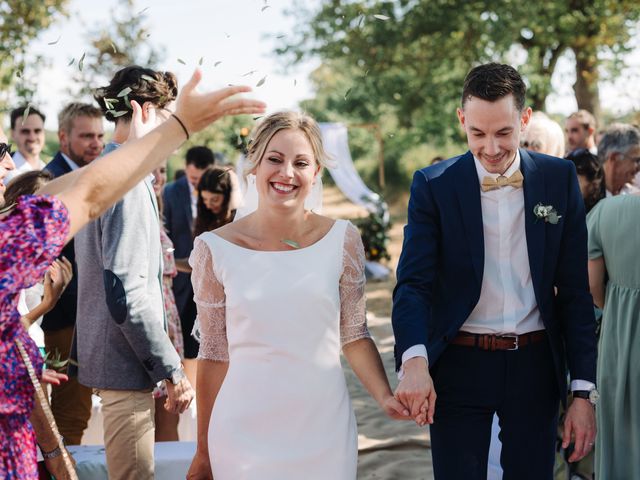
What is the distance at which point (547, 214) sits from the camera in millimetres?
2979

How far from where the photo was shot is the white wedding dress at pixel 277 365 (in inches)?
111

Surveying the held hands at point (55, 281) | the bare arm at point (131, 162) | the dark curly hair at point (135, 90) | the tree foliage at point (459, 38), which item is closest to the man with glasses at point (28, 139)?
the held hands at point (55, 281)

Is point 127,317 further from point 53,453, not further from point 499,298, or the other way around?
point 499,298

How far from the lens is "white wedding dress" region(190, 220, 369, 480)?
2.81 m

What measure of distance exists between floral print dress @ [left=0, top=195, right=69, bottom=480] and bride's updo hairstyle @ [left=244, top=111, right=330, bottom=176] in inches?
46.1

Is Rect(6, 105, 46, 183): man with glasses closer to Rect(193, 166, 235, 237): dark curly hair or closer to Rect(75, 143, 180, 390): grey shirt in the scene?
Rect(193, 166, 235, 237): dark curly hair

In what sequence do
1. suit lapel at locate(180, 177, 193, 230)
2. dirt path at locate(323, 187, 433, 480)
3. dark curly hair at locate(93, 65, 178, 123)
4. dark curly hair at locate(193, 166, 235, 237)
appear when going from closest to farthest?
dark curly hair at locate(93, 65, 178, 123), dirt path at locate(323, 187, 433, 480), dark curly hair at locate(193, 166, 235, 237), suit lapel at locate(180, 177, 193, 230)

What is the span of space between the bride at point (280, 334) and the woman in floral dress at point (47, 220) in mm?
841

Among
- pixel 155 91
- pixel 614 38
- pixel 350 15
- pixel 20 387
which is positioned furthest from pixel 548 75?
pixel 20 387

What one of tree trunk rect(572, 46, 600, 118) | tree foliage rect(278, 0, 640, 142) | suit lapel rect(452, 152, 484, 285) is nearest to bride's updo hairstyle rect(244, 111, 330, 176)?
suit lapel rect(452, 152, 484, 285)

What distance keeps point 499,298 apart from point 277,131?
1.07m

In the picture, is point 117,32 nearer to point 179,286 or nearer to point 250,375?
point 179,286

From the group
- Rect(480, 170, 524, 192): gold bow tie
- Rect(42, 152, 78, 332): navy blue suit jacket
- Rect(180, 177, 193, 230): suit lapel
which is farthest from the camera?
Rect(180, 177, 193, 230): suit lapel

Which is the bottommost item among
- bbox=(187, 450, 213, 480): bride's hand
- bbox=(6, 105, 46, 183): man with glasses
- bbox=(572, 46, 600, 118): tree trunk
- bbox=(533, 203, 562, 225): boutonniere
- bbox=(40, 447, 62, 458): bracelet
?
bbox=(187, 450, 213, 480): bride's hand
